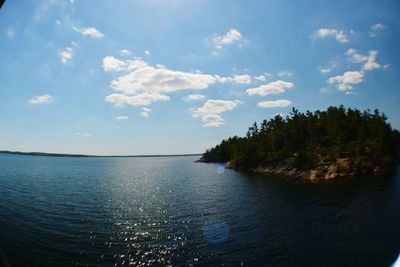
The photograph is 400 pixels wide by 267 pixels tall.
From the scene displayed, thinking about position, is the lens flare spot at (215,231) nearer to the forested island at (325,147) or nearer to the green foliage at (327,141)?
the forested island at (325,147)

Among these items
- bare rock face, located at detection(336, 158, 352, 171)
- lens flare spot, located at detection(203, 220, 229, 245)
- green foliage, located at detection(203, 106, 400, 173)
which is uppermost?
green foliage, located at detection(203, 106, 400, 173)

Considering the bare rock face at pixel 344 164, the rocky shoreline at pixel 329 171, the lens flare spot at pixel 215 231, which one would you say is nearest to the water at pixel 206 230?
the lens flare spot at pixel 215 231

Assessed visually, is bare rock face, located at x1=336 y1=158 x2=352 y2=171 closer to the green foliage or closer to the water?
the green foliage

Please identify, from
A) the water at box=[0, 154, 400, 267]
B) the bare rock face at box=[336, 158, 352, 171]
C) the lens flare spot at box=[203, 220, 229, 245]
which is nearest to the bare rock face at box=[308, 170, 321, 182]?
the bare rock face at box=[336, 158, 352, 171]

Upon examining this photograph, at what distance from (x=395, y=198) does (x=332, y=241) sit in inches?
906

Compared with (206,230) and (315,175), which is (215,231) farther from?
(315,175)

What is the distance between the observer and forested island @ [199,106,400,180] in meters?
66.4

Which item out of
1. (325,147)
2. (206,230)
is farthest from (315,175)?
(206,230)

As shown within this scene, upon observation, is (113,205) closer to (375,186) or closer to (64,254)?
(64,254)

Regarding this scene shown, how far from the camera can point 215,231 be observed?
26.0 m

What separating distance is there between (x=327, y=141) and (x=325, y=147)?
152 inches

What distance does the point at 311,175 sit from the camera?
64188mm

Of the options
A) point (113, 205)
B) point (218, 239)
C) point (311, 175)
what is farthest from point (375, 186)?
point (113, 205)

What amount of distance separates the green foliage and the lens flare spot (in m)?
53.7
